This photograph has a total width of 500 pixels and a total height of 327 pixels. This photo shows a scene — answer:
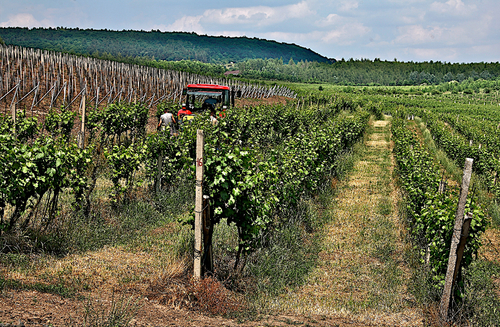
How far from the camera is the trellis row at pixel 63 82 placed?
1994cm

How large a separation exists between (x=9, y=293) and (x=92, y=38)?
21736 cm

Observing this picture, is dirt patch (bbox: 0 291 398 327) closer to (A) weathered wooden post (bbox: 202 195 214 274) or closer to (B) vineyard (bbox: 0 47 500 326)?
(B) vineyard (bbox: 0 47 500 326)

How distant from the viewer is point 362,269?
22.0 ft

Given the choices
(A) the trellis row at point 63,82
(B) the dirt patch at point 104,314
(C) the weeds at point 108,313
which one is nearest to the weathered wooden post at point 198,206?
(B) the dirt patch at point 104,314

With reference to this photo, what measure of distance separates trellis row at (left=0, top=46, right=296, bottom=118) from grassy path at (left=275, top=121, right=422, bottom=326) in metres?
12.4

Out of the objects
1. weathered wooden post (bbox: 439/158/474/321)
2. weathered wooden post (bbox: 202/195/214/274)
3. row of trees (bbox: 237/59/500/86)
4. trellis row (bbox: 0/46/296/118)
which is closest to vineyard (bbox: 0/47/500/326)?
weathered wooden post (bbox: 202/195/214/274)

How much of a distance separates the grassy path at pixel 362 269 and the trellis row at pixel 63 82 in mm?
12356

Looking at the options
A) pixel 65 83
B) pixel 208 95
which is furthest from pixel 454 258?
pixel 65 83

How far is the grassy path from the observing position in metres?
5.23

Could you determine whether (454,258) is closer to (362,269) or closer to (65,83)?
(362,269)

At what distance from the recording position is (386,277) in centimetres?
634

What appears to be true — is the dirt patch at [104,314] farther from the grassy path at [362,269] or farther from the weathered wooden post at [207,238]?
the weathered wooden post at [207,238]

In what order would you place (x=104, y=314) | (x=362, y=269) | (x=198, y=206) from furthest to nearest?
(x=362, y=269) < (x=198, y=206) < (x=104, y=314)

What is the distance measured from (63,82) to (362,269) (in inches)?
884
